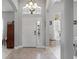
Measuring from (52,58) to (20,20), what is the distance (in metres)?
7.71

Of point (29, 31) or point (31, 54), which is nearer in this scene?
point (31, 54)

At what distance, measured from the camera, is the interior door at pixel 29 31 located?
15.2 metres

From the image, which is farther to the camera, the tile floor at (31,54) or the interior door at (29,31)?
the interior door at (29,31)

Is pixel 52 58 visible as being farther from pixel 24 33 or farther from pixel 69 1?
pixel 24 33

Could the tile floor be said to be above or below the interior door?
below

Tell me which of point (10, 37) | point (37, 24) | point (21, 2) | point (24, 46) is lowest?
point (24, 46)

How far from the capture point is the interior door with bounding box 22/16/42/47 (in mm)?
15250

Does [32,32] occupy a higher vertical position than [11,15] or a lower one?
lower

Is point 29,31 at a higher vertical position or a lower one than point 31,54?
higher

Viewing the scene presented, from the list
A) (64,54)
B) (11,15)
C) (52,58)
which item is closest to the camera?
(64,54)

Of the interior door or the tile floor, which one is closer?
the tile floor

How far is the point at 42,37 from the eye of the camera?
15.4 metres

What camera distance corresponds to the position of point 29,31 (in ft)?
50.2

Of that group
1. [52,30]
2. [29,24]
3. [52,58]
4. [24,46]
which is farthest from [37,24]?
[52,58]
